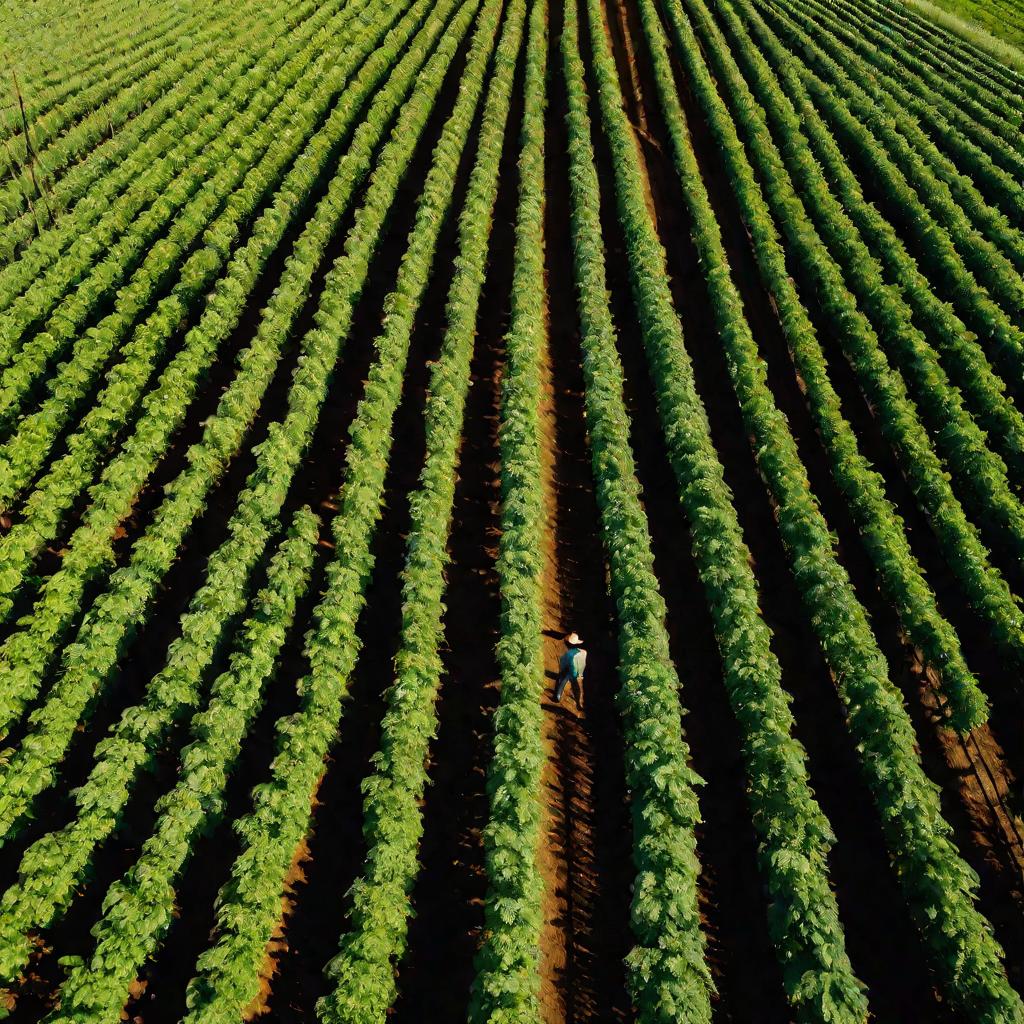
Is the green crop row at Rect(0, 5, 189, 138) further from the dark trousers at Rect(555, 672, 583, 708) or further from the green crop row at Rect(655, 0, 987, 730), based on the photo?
the dark trousers at Rect(555, 672, 583, 708)

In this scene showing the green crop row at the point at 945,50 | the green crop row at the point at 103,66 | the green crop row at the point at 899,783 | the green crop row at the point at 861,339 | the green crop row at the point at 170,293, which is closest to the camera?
the green crop row at the point at 899,783

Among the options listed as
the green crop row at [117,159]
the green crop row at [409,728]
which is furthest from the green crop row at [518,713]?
the green crop row at [117,159]

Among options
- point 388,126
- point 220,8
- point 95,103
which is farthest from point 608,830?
point 220,8

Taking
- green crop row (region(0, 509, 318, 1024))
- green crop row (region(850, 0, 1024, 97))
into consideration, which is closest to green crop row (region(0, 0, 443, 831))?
green crop row (region(0, 509, 318, 1024))

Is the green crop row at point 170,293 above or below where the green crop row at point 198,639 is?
above

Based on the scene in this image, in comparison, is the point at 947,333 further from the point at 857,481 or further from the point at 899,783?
the point at 899,783

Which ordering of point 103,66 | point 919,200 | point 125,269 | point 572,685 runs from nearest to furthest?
point 572,685 → point 125,269 → point 919,200 → point 103,66

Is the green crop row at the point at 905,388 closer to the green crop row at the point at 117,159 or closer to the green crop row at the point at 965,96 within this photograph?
the green crop row at the point at 965,96

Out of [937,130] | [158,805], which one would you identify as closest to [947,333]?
[937,130]
